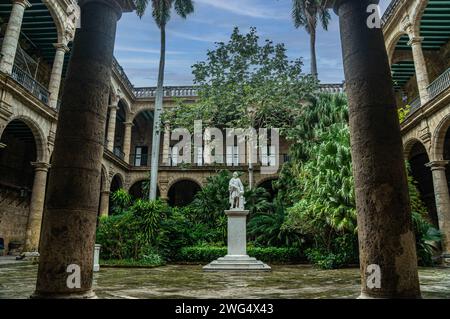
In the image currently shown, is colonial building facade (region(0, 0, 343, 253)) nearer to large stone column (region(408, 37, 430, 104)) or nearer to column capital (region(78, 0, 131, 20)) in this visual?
column capital (region(78, 0, 131, 20))

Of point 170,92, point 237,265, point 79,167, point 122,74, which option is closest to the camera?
point 79,167

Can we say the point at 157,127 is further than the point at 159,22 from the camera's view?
No

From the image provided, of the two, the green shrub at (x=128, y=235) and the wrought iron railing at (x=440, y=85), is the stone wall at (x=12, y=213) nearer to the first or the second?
the green shrub at (x=128, y=235)

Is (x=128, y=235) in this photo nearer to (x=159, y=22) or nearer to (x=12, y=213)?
(x=12, y=213)

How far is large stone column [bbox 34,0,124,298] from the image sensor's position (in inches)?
119

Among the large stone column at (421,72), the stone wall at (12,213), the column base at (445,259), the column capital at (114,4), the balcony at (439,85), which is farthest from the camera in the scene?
the stone wall at (12,213)

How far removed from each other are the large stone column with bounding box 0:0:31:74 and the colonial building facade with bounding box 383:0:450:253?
15.0 metres

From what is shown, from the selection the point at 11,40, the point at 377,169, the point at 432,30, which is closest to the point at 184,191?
the point at 11,40

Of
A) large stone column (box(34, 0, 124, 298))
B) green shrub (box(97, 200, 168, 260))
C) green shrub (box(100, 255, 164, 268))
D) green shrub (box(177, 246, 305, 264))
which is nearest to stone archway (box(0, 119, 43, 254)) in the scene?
green shrub (box(97, 200, 168, 260))

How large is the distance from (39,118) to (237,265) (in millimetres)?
9601

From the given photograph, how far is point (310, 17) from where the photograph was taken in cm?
2045

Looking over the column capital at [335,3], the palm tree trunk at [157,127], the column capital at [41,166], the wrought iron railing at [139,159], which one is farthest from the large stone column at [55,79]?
the column capital at [335,3]

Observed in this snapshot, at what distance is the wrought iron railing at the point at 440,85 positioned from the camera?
12607 mm
